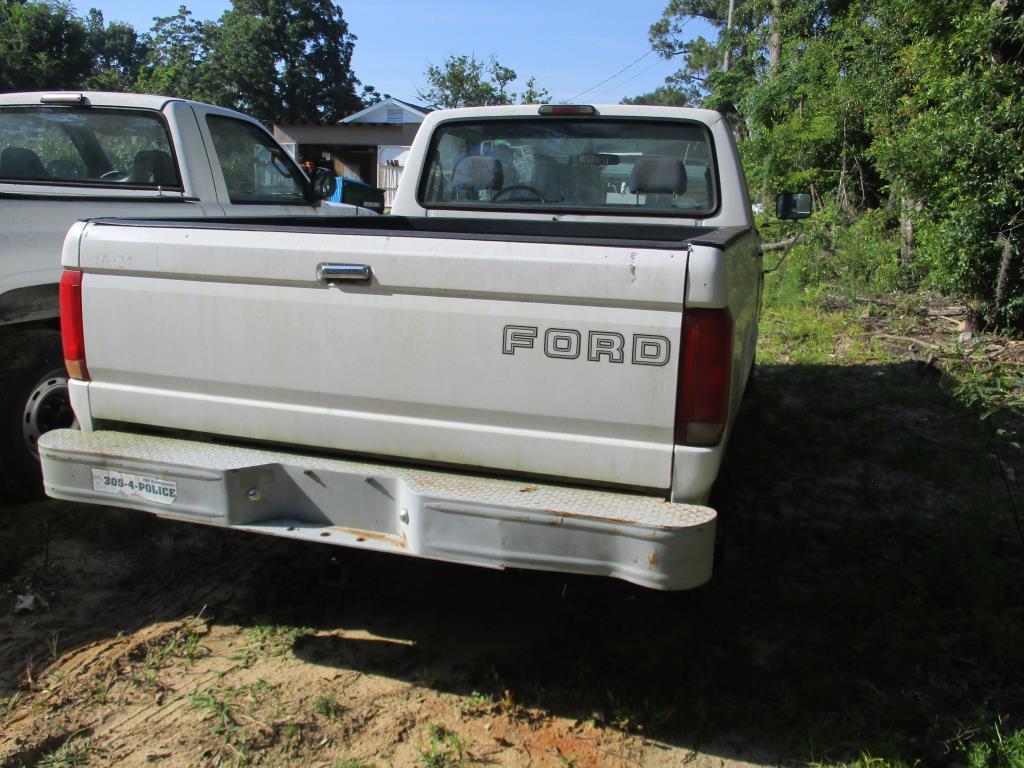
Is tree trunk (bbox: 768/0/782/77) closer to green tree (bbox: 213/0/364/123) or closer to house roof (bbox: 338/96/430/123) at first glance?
house roof (bbox: 338/96/430/123)

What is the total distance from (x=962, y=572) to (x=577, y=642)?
1.85m

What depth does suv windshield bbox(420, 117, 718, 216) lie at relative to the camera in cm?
426

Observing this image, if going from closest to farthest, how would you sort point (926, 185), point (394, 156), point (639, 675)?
point (639, 675), point (926, 185), point (394, 156)

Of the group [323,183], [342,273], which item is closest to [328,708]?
[342,273]

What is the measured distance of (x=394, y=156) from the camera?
102ft

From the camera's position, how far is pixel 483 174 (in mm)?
4582

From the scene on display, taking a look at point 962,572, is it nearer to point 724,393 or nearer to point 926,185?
point 724,393

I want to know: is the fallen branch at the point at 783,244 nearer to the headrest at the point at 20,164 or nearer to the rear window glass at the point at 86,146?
the rear window glass at the point at 86,146

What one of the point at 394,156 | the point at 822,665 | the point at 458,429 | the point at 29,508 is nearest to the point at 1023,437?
the point at 822,665

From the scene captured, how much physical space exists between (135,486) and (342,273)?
985 mm

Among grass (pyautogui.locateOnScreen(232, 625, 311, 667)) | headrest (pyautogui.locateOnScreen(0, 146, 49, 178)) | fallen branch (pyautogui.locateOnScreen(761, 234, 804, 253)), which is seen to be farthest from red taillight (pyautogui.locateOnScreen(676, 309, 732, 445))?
fallen branch (pyautogui.locateOnScreen(761, 234, 804, 253))

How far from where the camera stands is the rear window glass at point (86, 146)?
5137 millimetres

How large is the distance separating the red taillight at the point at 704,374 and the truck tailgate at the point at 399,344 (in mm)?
37

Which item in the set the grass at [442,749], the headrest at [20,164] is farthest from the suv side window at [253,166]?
the grass at [442,749]
